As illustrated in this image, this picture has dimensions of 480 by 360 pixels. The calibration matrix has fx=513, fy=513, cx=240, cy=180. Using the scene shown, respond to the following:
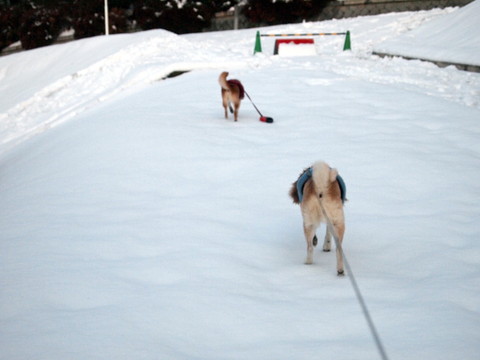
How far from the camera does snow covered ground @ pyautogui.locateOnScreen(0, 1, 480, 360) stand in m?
3.15

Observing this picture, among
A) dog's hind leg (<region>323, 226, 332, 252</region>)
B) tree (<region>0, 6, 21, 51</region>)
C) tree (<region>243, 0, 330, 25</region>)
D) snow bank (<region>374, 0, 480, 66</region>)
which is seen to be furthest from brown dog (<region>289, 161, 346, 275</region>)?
tree (<region>0, 6, 21, 51</region>)

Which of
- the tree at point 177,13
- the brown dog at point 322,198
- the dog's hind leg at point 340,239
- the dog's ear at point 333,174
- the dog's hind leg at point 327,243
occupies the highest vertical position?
the tree at point 177,13

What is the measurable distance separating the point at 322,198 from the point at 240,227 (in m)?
1.52

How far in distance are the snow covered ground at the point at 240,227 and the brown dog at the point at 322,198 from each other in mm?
407

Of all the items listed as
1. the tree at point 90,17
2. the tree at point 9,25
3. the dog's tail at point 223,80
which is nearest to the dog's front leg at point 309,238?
the dog's tail at point 223,80

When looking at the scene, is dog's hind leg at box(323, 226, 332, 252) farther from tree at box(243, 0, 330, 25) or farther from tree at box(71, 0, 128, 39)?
tree at box(71, 0, 128, 39)

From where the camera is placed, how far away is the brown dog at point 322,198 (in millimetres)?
3654

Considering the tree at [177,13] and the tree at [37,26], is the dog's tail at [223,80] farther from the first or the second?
the tree at [37,26]

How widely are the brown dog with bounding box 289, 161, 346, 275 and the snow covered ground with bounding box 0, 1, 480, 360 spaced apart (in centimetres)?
41

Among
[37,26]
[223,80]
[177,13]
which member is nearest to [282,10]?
[177,13]

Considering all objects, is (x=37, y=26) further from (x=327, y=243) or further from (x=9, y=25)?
(x=327, y=243)

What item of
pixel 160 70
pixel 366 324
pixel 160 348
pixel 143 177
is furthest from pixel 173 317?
pixel 160 70

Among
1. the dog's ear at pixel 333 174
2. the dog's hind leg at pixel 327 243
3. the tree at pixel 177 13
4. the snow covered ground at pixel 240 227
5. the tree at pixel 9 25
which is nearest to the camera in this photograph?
the snow covered ground at pixel 240 227

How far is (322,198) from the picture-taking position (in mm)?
3766
